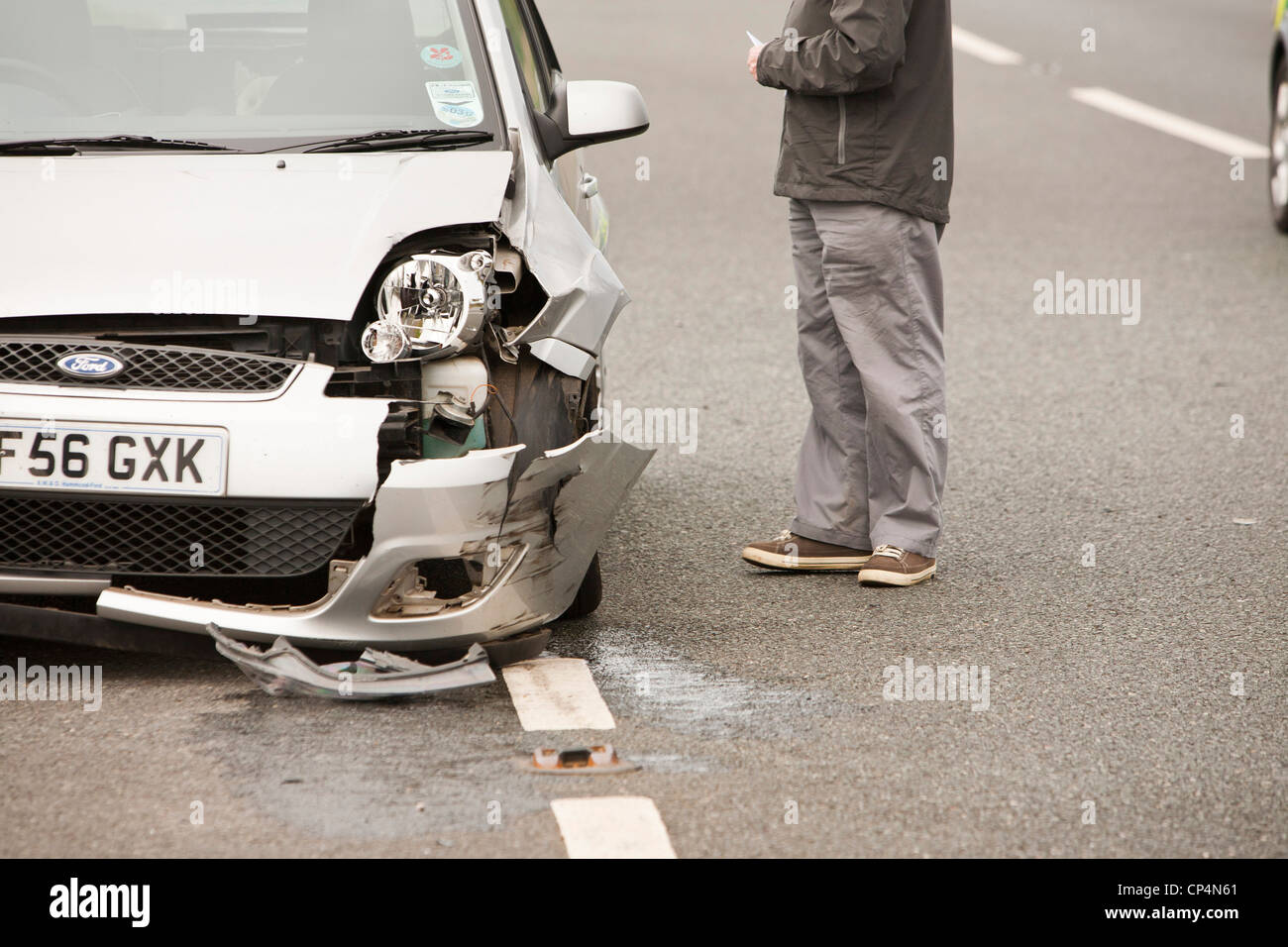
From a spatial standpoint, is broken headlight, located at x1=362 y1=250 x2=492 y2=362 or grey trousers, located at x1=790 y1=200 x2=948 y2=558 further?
grey trousers, located at x1=790 y1=200 x2=948 y2=558

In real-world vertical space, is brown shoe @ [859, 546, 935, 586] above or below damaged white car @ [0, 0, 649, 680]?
below

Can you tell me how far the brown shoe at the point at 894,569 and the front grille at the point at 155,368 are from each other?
1.89 m

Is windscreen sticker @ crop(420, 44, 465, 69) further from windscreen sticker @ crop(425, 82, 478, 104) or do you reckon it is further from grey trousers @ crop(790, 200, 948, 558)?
grey trousers @ crop(790, 200, 948, 558)

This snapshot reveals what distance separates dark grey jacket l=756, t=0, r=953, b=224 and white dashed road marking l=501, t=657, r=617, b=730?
1.53m

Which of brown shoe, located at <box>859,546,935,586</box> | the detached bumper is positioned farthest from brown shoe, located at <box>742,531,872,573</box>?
the detached bumper

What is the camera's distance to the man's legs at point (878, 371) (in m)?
4.82

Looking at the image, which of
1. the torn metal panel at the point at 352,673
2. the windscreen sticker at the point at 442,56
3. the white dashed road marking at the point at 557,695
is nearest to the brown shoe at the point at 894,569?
the white dashed road marking at the point at 557,695

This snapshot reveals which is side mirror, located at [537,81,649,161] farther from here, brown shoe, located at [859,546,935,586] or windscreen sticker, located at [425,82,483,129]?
brown shoe, located at [859,546,935,586]

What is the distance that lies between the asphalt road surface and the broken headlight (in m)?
0.80

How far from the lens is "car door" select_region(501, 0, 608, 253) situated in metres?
4.90
